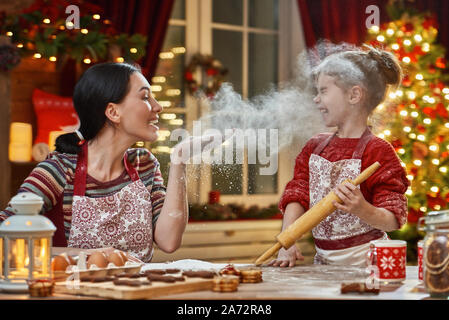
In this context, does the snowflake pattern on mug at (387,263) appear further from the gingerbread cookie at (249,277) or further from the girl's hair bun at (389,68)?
the girl's hair bun at (389,68)

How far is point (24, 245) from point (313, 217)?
2.30 ft

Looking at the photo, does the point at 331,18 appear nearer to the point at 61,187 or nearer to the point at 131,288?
the point at 61,187

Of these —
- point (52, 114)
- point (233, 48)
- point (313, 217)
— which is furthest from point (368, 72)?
point (233, 48)

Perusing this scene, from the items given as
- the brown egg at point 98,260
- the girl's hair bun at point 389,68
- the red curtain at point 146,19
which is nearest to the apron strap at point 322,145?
the girl's hair bun at point 389,68

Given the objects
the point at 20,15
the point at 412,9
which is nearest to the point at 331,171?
the point at 20,15

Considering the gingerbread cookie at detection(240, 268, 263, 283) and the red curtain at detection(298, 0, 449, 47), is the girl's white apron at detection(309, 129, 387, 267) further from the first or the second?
the red curtain at detection(298, 0, 449, 47)

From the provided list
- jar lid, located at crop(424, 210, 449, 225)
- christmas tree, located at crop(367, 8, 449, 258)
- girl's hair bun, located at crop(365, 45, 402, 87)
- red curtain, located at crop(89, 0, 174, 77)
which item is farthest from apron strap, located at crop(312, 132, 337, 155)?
christmas tree, located at crop(367, 8, 449, 258)

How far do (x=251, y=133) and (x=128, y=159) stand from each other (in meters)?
0.56

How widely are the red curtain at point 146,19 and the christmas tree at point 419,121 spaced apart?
48.7 inches

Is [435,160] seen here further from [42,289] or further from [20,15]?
[42,289]

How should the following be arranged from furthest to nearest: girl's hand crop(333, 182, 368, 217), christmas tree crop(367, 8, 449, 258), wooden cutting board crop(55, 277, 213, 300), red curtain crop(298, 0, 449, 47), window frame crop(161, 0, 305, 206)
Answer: red curtain crop(298, 0, 449, 47) < christmas tree crop(367, 8, 449, 258) < window frame crop(161, 0, 305, 206) < girl's hand crop(333, 182, 368, 217) < wooden cutting board crop(55, 277, 213, 300)

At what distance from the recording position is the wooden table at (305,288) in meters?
1.39

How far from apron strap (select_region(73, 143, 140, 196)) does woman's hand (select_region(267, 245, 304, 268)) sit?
18.6 inches

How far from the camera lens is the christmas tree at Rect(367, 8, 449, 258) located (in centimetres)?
428
